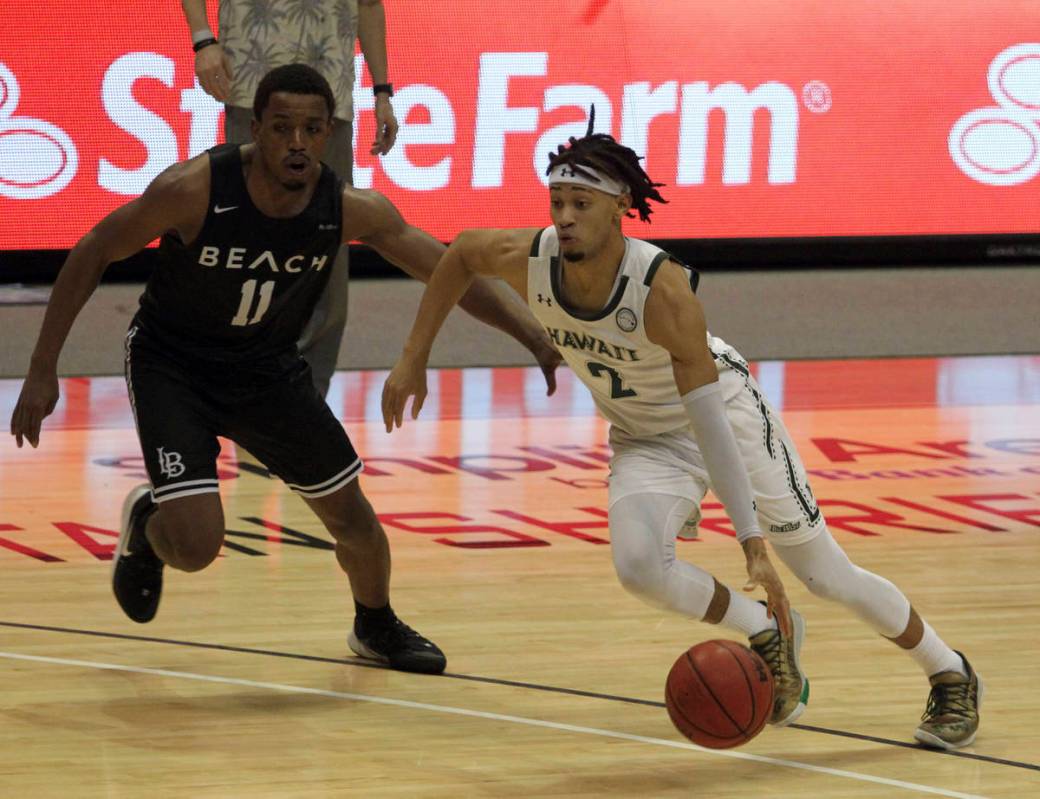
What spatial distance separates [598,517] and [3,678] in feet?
8.89

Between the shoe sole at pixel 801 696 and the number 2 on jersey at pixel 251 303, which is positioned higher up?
the number 2 on jersey at pixel 251 303

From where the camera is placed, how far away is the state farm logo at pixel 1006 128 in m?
10.7

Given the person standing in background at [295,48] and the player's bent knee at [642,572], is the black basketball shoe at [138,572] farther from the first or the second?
the person standing in background at [295,48]

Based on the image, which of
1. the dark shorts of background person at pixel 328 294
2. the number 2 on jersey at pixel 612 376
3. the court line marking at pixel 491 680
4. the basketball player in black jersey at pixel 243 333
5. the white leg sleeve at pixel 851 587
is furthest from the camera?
the dark shorts of background person at pixel 328 294

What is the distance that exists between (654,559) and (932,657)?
0.73 metres

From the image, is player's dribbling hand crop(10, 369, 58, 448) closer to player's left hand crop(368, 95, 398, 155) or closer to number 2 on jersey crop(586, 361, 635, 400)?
number 2 on jersey crop(586, 361, 635, 400)

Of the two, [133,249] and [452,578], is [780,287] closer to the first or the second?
[452,578]

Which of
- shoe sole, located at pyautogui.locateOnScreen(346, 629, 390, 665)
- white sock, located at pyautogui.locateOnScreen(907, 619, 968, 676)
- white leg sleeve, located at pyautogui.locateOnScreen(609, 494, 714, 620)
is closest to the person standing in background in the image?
shoe sole, located at pyautogui.locateOnScreen(346, 629, 390, 665)

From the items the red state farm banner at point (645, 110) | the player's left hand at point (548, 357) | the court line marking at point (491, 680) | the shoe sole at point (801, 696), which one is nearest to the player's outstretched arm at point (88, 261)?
the court line marking at point (491, 680)

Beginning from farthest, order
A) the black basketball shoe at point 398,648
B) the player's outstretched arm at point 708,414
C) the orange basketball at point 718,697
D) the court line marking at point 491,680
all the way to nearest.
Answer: the black basketball shoe at point 398,648, the court line marking at point 491,680, the player's outstretched arm at point 708,414, the orange basketball at point 718,697

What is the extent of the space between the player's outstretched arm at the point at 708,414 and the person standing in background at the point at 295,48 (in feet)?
10.1

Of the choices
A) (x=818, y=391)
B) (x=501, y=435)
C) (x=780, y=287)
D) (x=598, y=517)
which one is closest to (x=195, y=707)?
Result: (x=598, y=517)

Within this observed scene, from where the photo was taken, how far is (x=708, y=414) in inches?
157

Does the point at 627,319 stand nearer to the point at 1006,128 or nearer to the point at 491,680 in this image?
the point at 491,680
